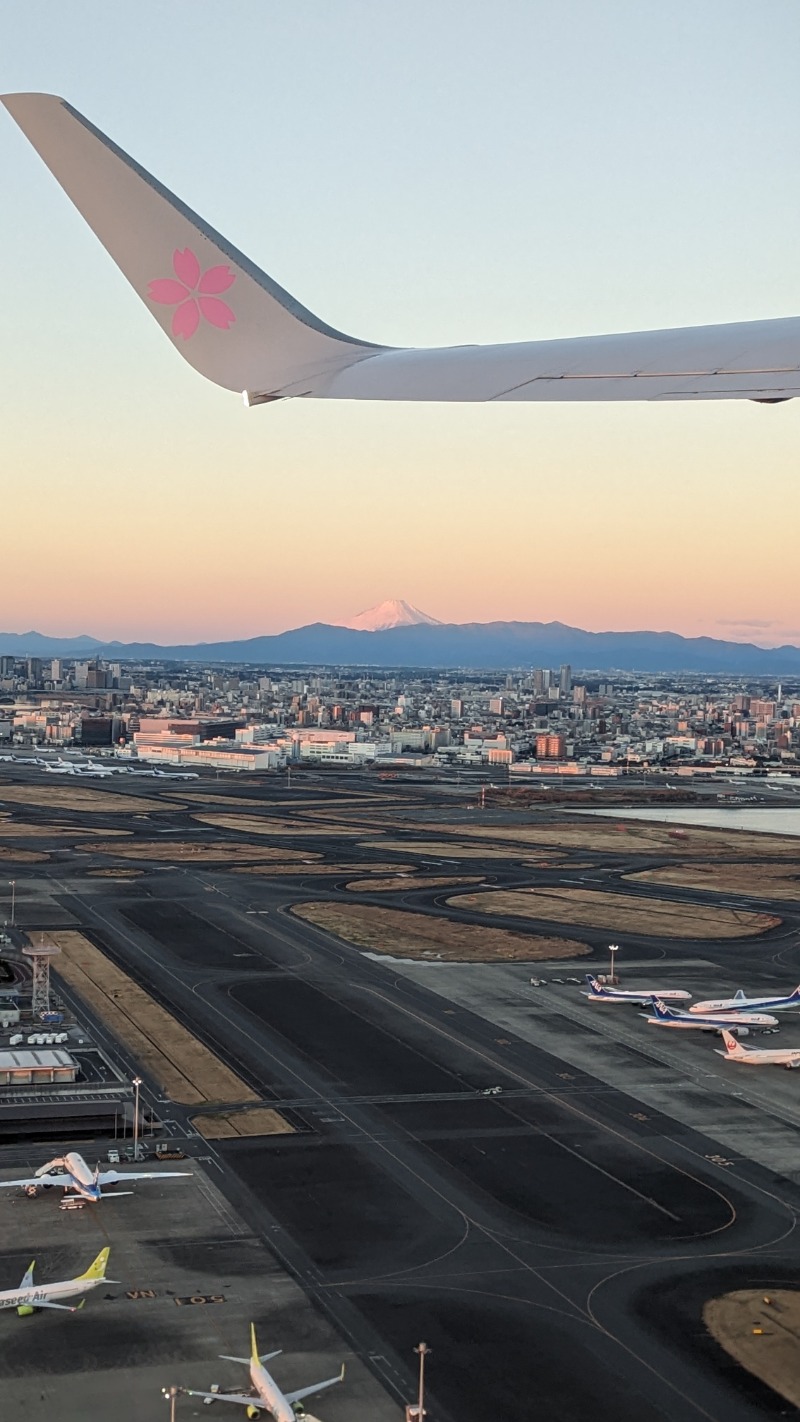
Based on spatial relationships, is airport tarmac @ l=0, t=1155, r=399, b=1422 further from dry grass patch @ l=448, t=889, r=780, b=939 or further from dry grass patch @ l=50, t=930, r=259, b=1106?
dry grass patch @ l=448, t=889, r=780, b=939

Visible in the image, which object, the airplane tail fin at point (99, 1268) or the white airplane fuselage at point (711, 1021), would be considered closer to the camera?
the airplane tail fin at point (99, 1268)

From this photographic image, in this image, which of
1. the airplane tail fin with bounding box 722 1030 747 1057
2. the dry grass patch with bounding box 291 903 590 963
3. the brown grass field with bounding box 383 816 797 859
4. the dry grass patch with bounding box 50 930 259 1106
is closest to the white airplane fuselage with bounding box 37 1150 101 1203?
the dry grass patch with bounding box 50 930 259 1106

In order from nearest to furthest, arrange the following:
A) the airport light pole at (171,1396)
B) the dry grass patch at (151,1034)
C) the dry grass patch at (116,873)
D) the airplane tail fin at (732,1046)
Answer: the airport light pole at (171,1396)
the dry grass patch at (151,1034)
the airplane tail fin at (732,1046)
the dry grass patch at (116,873)

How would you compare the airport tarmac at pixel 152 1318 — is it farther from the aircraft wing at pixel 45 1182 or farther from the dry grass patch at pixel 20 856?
the dry grass patch at pixel 20 856

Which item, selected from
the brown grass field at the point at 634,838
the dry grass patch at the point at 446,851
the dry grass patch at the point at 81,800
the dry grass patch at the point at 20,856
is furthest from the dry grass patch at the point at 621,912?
the dry grass patch at the point at 81,800

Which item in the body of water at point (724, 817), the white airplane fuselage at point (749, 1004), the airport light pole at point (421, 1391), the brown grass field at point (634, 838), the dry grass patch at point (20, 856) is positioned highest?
the airport light pole at point (421, 1391)

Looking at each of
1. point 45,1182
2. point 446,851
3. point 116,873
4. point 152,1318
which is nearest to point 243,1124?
point 45,1182

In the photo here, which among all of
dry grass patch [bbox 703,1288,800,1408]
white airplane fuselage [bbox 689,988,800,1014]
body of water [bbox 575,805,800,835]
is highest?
white airplane fuselage [bbox 689,988,800,1014]

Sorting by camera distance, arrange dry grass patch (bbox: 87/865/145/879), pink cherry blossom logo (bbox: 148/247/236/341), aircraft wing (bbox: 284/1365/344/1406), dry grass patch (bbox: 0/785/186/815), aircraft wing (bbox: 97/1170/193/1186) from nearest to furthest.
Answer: pink cherry blossom logo (bbox: 148/247/236/341)
aircraft wing (bbox: 284/1365/344/1406)
aircraft wing (bbox: 97/1170/193/1186)
dry grass patch (bbox: 87/865/145/879)
dry grass patch (bbox: 0/785/186/815)

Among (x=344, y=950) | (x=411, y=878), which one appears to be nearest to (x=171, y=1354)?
(x=344, y=950)
